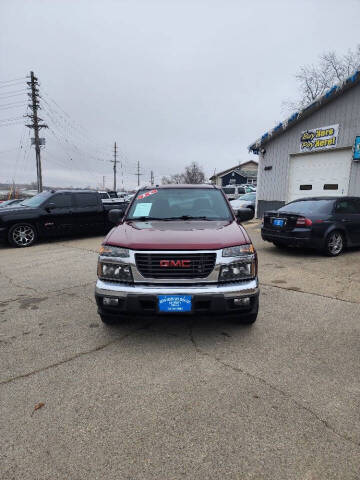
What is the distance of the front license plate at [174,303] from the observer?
2766mm

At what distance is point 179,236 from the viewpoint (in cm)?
306

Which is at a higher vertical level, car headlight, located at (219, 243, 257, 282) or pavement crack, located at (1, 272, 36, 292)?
car headlight, located at (219, 243, 257, 282)

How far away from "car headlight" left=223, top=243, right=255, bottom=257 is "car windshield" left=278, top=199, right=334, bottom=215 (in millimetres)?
4276

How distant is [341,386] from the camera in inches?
93.7

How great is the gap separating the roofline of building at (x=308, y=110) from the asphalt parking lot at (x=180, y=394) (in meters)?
9.21

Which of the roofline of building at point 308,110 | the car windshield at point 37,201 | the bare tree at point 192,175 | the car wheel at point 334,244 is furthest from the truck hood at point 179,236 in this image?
the bare tree at point 192,175

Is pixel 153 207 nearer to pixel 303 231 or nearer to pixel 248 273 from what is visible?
pixel 248 273

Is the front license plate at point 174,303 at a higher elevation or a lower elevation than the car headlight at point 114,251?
lower

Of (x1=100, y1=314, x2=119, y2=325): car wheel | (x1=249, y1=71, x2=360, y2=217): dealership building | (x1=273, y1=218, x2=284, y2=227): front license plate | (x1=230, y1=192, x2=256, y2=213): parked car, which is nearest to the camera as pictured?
(x1=100, y1=314, x2=119, y2=325): car wheel

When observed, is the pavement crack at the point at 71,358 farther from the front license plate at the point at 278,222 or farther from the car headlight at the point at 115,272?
the front license plate at the point at 278,222

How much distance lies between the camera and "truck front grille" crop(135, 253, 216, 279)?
2.86 meters

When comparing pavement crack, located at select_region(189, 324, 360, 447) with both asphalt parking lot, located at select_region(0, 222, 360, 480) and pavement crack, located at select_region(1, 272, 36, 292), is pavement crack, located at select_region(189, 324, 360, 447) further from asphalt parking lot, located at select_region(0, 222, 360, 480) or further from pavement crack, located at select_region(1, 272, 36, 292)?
pavement crack, located at select_region(1, 272, 36, 292)

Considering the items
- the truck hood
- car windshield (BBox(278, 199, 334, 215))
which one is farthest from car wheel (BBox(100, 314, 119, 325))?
car windshield (BBox(278, 199, 334, 215))

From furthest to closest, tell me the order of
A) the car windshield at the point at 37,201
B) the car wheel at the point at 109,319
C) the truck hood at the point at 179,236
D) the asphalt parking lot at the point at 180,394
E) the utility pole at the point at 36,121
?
the utility pole at the point at 36,121 → the car windshield at the point at 37,201 → the car wheel at the point at 109,319 → the truck hood at the point at 179,236 → the asphalt parking lot at the point at 180,394
